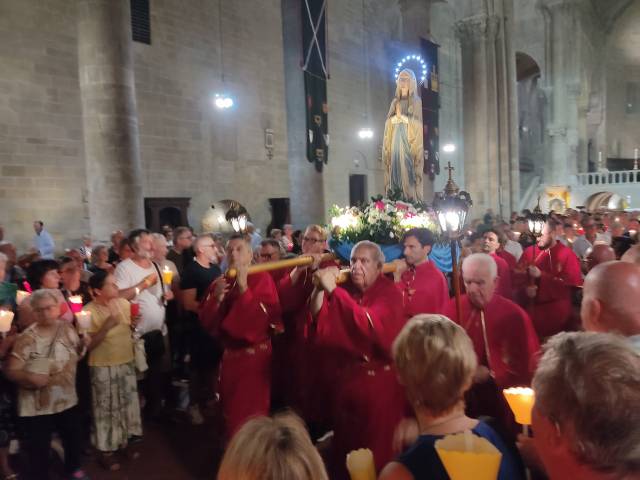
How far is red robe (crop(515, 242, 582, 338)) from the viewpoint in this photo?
6.39 m

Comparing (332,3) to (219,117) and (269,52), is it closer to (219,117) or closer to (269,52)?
(269,52)

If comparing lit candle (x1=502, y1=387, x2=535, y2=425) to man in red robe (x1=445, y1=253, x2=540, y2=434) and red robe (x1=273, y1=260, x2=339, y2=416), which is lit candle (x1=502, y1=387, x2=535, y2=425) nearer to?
man in red robe (x1=445, y1=253, x2=540, y2=434)

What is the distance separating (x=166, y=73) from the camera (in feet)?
48.6

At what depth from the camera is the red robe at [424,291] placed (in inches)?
194

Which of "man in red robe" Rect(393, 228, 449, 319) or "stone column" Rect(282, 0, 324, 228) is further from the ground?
"stone column" Rect(282, 0, 324, 228)

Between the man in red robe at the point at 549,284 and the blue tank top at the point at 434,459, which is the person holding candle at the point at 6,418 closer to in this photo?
the blue tank top at the point at 434,459

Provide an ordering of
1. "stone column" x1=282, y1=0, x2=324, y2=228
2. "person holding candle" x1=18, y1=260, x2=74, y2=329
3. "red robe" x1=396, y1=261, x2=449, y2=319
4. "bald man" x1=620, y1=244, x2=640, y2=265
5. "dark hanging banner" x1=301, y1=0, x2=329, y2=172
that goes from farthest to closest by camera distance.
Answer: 1. "dark hanging banner" x1=301, y1=0, x2=329, y2=172
2. "stone column" x1=282, y1=0, x2=324, y2=228
3. "red robe" x1=396, y1=261, x2=449, y2=319
4. "person holding candle" x1=18, y1=260, x2=74, y2=329
5. "bald man" x1=620, y1=244, x2=640, y2=265

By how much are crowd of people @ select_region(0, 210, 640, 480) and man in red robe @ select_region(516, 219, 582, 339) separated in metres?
0.02

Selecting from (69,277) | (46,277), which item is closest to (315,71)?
(69,277)

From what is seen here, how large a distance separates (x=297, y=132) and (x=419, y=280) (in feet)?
29.2

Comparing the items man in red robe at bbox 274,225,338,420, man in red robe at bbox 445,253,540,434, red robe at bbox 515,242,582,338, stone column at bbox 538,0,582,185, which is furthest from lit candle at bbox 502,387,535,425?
stone column at bbox 538,0,582,185

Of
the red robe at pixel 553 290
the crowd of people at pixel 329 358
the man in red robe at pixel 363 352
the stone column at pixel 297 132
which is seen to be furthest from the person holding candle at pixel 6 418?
the stone column at pixel 297 132

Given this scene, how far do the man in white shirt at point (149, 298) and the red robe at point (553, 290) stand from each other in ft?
14.0

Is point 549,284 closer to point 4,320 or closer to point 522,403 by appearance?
point 522,403
